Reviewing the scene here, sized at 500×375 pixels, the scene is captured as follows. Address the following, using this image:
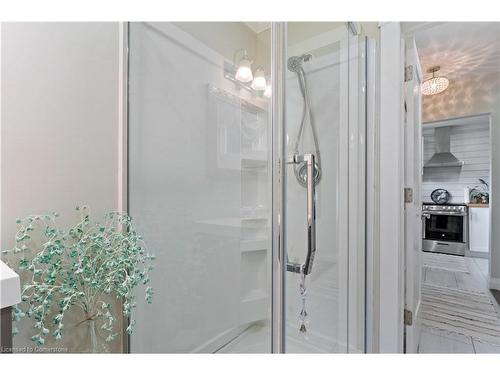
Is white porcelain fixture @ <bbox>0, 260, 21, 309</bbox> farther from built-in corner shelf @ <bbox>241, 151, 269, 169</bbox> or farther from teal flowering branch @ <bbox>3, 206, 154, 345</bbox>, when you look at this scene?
built-in corner shelf @ <bbox>241, 151, 269, 169</bbox>

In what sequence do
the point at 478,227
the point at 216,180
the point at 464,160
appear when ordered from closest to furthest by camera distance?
the point at 216,180, the point at 478,227, the point at 464,160

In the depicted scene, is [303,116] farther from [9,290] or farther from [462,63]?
[462,63]

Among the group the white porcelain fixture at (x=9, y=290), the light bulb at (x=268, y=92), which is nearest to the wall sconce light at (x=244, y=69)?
the light bulb at (x=268, y=92)

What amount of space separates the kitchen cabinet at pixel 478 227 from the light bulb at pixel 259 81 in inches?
182

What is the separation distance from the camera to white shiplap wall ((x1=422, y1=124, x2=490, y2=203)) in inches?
177

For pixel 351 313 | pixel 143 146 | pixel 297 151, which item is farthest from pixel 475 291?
pixel 143 146

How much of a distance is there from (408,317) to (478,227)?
364 centimetres

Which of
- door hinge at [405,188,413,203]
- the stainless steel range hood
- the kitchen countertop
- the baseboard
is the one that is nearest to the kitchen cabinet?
the kitchen countertop

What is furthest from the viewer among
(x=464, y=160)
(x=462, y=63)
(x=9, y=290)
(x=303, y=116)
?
(x=464, y=160)

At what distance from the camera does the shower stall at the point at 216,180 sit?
1043mm

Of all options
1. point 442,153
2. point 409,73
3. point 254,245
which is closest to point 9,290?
point 254,245

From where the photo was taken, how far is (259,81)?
1.03 meters

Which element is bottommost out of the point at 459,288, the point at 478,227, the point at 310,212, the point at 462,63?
the point at 459,288

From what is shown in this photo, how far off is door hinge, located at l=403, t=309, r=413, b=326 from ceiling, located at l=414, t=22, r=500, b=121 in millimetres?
1929
